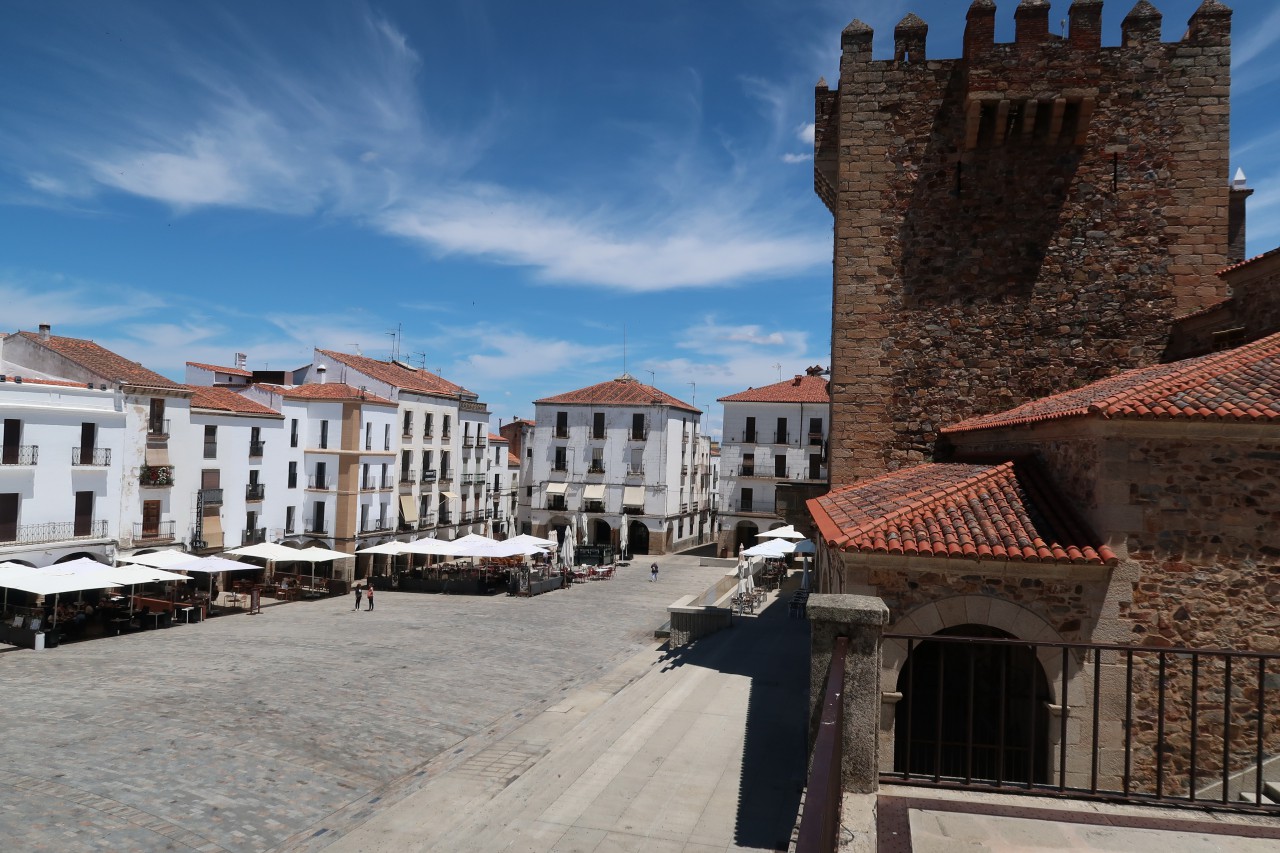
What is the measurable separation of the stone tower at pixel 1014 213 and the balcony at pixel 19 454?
999 inches

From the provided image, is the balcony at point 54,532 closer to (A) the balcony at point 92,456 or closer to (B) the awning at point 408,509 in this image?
(A) the balcony at point 92,456

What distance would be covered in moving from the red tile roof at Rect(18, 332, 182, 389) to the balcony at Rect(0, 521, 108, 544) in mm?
5204

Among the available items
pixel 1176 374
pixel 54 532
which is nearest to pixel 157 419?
pixel 54 532

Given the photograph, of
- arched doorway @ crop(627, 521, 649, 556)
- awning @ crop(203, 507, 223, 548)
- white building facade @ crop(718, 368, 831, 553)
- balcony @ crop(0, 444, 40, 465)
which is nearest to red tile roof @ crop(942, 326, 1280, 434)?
balcony @ crop(0, 444, 40, 465)

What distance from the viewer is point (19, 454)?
26.1 m

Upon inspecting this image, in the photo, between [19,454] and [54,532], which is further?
[54,532]

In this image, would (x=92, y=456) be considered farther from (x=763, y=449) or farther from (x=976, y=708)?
(x=763, y=449)

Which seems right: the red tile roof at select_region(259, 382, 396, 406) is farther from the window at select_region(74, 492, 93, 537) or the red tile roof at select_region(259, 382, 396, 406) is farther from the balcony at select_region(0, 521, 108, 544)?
the balcony at select_region(0, 521, 108, 544)

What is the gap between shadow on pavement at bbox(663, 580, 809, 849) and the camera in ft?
32.1

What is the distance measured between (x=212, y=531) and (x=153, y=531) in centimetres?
284

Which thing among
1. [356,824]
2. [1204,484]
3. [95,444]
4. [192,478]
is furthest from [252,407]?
[1204,484]

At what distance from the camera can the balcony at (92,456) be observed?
27.7m

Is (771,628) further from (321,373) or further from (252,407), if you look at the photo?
(321,373)

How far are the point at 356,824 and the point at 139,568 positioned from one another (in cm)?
1800
